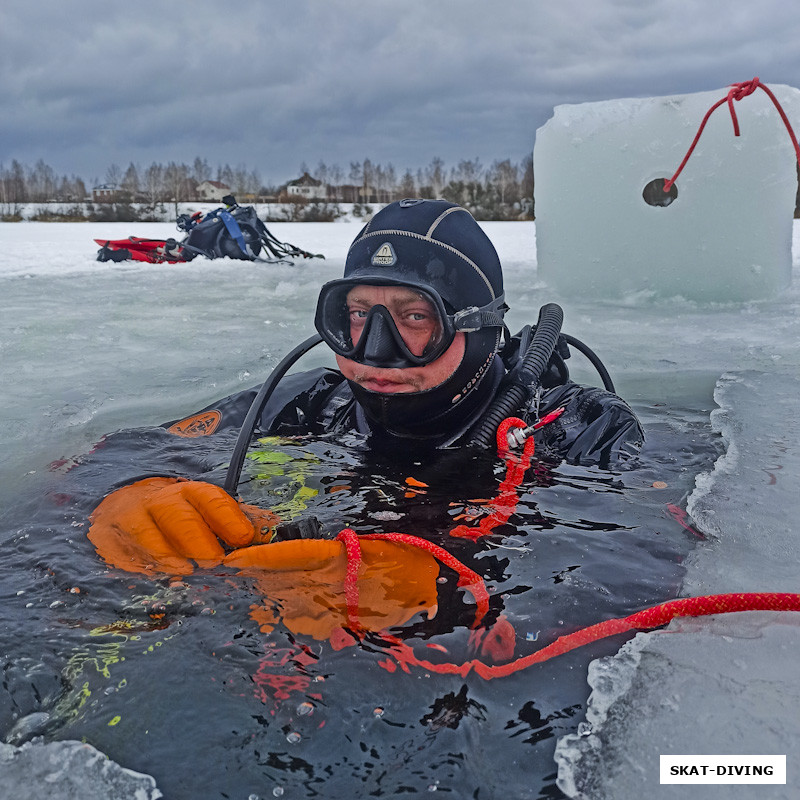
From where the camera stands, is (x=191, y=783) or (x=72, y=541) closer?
(x=191, y=783)

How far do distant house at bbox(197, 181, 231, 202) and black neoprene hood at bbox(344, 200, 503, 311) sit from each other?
93381 millimetres


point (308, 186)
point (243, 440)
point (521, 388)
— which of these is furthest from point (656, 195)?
point (308, 186)

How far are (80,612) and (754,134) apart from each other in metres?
7.10

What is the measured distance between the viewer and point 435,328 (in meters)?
2.41

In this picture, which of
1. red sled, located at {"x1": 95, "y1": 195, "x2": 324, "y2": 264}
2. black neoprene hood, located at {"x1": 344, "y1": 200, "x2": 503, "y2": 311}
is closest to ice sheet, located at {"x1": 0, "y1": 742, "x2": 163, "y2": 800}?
black neoprene hood, located at {"x1": 344, "y1": 200, "x2": 503, "y2": 311}

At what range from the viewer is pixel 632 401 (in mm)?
4070

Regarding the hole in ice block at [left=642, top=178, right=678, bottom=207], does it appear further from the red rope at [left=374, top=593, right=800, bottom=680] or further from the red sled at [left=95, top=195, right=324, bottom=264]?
the red rope at [left=374, top=593, right=800, bottom=680]

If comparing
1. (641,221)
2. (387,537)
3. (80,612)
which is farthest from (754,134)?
(80,612)

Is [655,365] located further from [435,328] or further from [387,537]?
[387,537]

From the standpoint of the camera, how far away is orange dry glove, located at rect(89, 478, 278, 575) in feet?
5.86

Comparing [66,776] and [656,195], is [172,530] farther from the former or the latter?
[656,195]

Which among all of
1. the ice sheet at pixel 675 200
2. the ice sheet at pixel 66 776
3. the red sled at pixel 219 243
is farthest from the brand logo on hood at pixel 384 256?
the red sled at pixel 219 243

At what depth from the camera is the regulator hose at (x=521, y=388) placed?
8.27 feet

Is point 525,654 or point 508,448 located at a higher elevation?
point 508,448
